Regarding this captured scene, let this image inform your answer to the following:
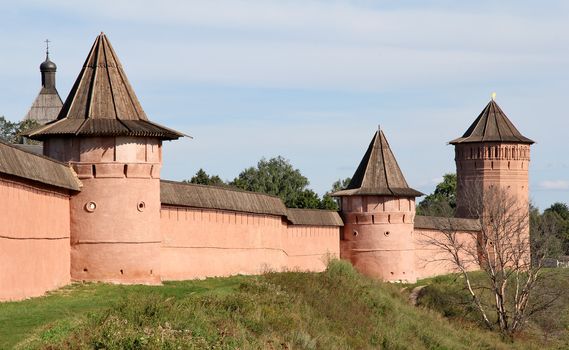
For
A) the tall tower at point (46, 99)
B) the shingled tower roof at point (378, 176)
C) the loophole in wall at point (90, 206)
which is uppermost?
the tall tower at point (46, 99)

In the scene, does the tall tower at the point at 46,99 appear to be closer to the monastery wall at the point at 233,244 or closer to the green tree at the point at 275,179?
the green tree at the point at 275,179

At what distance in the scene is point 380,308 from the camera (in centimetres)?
2612

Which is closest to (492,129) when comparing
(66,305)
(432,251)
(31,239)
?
(432,251)

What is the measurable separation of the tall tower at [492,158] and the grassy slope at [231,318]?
20.2 m

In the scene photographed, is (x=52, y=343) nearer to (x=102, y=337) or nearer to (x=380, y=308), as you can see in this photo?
(x=102, y=337)

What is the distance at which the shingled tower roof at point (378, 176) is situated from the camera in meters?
37.6

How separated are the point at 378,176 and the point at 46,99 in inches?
1102

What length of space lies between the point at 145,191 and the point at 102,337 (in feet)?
31.2

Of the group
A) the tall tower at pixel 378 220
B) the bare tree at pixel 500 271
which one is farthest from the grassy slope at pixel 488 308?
the tall tower at pixel 378 220

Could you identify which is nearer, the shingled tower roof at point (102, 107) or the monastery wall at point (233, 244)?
the shingled tower roof at point (102, 107)

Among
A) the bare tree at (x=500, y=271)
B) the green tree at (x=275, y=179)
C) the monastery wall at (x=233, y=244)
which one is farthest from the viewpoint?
the green tree at (x=275, y=179)

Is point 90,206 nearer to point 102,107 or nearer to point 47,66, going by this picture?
point 102,107

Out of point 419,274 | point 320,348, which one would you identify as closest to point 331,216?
point 419,274

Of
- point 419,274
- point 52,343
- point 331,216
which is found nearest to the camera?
point 52,343
